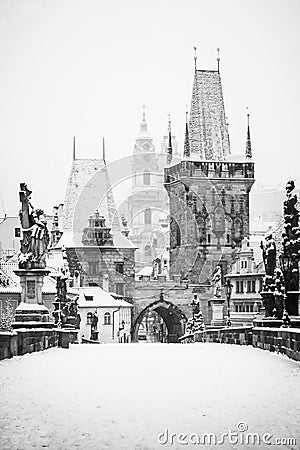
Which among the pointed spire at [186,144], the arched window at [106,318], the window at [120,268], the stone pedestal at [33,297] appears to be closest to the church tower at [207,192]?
the pointed spire at [186,144]

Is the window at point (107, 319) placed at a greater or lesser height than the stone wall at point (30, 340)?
greater

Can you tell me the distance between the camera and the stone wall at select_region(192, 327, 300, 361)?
14.5 metres

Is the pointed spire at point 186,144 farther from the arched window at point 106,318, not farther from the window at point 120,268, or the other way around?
the arched window at point 106,318

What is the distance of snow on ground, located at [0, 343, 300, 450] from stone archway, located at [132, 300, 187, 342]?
50807 mm

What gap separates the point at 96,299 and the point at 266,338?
41398 millimetres

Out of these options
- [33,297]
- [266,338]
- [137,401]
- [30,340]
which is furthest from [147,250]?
[137,401]

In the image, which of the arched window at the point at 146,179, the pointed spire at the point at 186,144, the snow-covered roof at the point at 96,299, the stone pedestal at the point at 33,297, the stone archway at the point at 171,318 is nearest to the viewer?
the stone pedestal at the point at 33,297

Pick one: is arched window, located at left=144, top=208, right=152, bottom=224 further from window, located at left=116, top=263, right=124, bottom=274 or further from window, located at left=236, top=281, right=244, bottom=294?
window, located at left=236, top=281, right=244, bottom=294

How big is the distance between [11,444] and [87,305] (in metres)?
50.0

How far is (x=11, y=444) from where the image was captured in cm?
740

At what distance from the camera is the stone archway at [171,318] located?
213ft

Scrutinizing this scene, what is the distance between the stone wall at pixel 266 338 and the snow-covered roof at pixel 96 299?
30680 mm

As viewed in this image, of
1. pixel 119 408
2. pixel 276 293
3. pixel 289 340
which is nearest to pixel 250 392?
pixel 119 408

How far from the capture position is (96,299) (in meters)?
58.7
